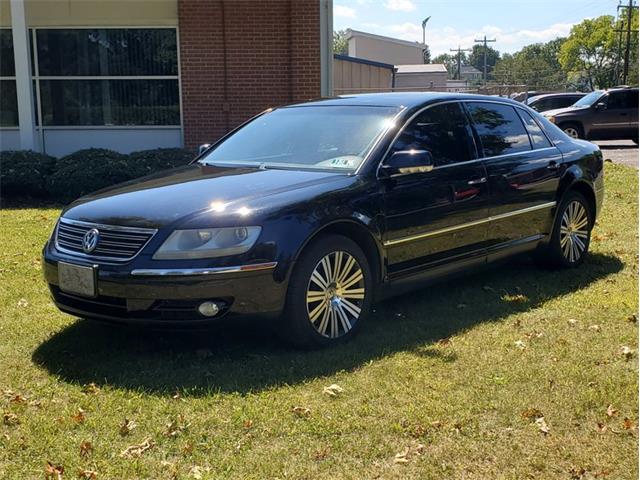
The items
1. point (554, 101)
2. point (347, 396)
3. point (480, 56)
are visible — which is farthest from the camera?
point (480, 56)

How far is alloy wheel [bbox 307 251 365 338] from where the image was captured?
4586 millimetres

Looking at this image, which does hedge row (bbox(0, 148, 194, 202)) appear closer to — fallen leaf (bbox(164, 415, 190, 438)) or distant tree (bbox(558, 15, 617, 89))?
fallen leaf (bbox(164, 415, 190, 438))

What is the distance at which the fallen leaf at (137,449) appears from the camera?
3.36 meters

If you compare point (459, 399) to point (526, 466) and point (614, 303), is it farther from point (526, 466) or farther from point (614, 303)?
point (614, 303)

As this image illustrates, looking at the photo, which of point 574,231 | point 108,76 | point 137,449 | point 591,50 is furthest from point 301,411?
point 591,50

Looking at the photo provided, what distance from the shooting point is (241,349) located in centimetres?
471

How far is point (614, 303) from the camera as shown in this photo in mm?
5727

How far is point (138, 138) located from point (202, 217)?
10364 mm

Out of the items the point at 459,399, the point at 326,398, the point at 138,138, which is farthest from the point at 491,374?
the point at 138,138

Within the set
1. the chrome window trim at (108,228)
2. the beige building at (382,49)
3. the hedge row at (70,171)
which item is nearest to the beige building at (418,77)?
the beige building at (382,49)

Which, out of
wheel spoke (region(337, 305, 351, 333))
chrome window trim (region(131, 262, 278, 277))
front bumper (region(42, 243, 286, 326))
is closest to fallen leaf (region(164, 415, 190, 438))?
front bumper (region(42, 243, 286, 326))

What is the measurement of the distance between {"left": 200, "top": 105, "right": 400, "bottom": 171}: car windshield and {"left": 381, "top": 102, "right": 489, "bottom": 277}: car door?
24 centimetres

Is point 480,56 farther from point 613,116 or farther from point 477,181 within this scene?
point 477,181

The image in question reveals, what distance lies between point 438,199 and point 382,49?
41.7 metres
